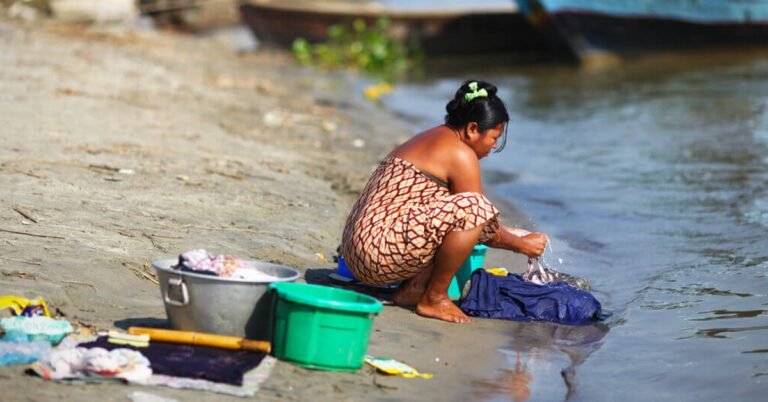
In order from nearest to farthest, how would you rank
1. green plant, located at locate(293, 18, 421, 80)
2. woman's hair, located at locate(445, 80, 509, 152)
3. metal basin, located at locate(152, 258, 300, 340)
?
metal basin, located at locate(152, 258, 300, 340)
woman's hair, located at locate(445, 80, 509, 152)
green plant, located at locate(293, 18, 421, 80)

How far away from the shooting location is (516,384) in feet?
12.1

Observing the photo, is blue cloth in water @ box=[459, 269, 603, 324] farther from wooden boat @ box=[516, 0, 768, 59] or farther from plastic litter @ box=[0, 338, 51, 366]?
wooden boat @ box=[516, 0, 768, 59]

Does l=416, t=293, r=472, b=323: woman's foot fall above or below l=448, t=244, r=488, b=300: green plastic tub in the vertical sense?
Result: below

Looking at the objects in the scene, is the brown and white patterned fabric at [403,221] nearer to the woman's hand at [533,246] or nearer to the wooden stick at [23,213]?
the woman's hand at [533,246]

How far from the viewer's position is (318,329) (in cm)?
336

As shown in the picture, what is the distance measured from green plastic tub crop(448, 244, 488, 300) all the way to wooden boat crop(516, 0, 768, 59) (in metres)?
12.8

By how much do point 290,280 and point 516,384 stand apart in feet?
2.92

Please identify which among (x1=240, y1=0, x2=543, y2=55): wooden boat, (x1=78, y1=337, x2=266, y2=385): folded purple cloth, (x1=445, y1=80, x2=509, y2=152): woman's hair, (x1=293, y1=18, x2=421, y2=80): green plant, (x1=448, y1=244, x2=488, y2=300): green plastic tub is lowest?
(x1=78, y1=337, x2=266, y2=385): folded purple cloth

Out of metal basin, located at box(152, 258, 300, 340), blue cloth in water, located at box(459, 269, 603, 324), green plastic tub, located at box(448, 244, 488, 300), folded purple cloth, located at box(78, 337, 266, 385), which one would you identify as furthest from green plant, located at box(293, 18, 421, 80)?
folded purple cloth, located at box(78, 337, 266, 385)

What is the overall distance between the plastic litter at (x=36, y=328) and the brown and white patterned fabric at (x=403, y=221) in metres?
1.39

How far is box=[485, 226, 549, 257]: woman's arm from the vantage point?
172 inches

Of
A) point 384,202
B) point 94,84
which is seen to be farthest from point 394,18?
point 384,202

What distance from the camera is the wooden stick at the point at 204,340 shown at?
3.37 meters

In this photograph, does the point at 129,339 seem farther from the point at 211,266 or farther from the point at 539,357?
the point at 539,357
